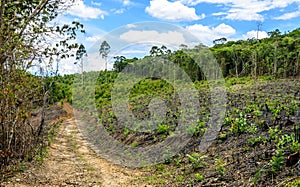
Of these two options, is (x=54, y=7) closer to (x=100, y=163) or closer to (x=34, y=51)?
(x=34, y=51)

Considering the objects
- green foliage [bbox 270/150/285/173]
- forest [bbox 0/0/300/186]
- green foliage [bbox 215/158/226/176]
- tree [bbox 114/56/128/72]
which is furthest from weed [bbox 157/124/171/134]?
tree [bbox 114/56/128/72]

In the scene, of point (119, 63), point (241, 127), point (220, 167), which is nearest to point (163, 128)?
point (241, 127)

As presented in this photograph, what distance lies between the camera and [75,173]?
6.67 metres

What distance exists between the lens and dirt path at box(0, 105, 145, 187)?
19.4ft

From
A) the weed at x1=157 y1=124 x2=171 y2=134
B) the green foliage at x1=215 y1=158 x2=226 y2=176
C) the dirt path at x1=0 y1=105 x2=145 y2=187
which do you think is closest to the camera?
the green foliage at x1=215 y1=158 x2=226 y2=176

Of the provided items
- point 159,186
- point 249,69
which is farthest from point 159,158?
point 249,69

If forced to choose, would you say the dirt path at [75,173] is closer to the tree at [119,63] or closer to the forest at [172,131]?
the forest at [172,131]

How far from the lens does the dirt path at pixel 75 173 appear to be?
19.4ft

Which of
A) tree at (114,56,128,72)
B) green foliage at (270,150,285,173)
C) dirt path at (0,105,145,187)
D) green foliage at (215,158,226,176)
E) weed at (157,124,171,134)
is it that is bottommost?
dirt path at (0,105,145,187)

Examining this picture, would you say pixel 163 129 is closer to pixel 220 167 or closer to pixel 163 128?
pixel 163 128

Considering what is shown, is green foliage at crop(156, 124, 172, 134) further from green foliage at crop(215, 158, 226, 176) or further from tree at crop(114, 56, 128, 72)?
tree at crop(114, 56, 128, 72)

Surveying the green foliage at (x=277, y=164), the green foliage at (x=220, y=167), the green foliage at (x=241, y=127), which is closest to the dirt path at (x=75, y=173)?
the green foliage at (x=220, y=167)

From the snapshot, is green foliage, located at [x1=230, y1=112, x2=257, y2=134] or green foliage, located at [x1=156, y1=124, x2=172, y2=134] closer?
green foliage, located at [x1=230, y1=112, x2=257, y2=134]

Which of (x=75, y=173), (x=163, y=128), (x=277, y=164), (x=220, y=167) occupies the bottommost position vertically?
(x=75, y=173)
